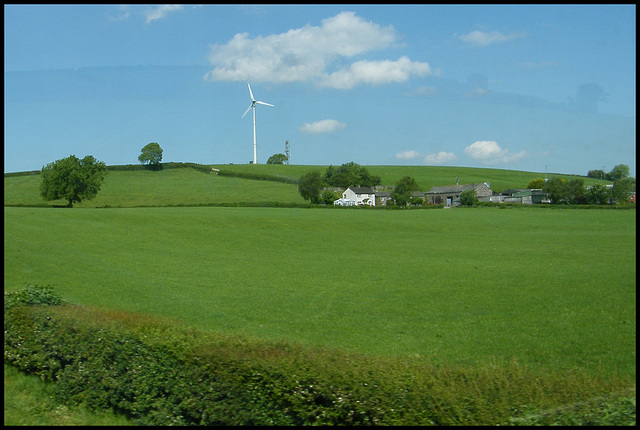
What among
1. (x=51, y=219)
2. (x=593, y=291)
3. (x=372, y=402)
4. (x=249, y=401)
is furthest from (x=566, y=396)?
(x=51, y=219)

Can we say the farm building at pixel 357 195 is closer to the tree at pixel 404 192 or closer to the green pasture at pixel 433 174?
the green pasture at pixel 433 174

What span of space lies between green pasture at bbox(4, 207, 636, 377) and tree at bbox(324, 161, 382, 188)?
267 ft

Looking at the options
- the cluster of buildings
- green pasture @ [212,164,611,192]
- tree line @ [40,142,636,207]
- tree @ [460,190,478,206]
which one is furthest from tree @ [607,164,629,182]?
green pasture @ [212,164,611,192]

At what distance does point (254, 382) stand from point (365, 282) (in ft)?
53.4

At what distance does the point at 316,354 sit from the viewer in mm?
6711

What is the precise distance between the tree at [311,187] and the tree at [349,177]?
1057 inches

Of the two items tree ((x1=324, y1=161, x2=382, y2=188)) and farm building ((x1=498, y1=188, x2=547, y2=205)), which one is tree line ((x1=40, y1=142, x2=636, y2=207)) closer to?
farm building ((x1=498, y1=188, x2=547, y2=205))

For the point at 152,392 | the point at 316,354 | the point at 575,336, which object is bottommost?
the point at 575,336

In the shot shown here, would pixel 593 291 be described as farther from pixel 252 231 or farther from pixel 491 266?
pixel 252 231

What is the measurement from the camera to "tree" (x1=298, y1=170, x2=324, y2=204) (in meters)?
94.3

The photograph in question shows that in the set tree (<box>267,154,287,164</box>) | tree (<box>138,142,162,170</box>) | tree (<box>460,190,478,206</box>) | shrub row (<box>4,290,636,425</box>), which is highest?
tree (<box>267,154,287,164</box>)

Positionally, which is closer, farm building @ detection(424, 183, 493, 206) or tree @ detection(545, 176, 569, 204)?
tree @ detection(545, 176, 569, 204)

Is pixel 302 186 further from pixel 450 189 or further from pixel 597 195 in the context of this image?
pixel 597 195

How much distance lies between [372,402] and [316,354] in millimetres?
1352
